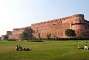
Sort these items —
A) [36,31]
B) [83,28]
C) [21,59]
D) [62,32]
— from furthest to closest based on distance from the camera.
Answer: [36,31], [62,32], [83,28], [21,59]

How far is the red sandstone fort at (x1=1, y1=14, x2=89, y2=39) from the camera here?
135 meters

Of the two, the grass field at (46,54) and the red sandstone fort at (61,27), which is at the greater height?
the red sandstone fort at (61,27)

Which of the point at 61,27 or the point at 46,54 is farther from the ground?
the point at 61,27

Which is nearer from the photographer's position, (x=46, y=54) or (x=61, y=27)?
(x=46, y=54)

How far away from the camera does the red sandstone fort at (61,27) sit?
5310 inches

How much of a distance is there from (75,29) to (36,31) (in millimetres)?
45840

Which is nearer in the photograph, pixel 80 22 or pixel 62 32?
pixel 80 22

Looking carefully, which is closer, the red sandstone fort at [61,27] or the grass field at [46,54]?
the grass field at [46,54]

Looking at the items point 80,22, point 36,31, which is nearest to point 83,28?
point 80,22

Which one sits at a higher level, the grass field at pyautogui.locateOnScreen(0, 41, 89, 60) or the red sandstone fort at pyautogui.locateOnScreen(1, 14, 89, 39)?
the red sandstone fort at pyautogui.locateOnScreen(1, 14, 89, 39)

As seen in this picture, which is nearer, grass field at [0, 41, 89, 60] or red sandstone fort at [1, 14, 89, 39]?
grass field at [0, 41, 89, 60]

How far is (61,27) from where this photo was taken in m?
152

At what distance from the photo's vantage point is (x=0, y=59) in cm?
2356

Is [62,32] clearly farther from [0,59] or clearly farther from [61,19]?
[0,59]
